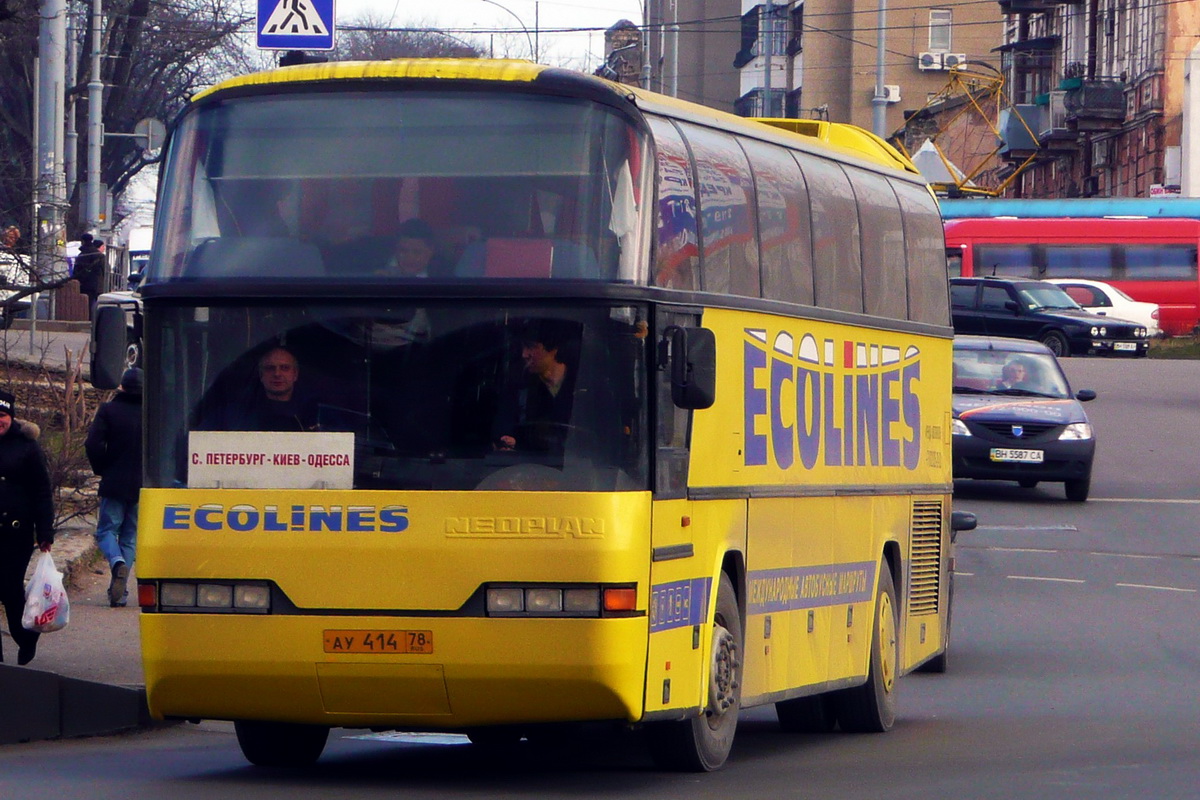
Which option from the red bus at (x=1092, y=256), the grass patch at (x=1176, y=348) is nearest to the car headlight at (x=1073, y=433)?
the grass patch at (x=1176, y=348)

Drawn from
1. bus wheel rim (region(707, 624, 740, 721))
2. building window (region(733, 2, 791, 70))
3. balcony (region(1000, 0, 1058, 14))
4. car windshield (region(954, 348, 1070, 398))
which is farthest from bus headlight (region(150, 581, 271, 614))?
building window (region(733, 2, 791, 70))

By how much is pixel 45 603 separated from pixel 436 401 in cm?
388

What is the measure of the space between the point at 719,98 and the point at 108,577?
93.2 meters

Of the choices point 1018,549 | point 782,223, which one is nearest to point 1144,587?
point 1018,549

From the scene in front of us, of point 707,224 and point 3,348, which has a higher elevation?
point 707,224

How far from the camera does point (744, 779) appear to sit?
28.5 ft

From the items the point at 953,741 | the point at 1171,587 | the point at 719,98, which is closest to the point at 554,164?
the point at 953,741

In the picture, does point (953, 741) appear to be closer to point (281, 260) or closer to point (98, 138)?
point (281, 260)

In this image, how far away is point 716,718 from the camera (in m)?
8.74

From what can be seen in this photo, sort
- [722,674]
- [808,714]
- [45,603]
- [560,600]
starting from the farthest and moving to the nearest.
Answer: [808,714]
[45,603]
[722,674]
[560,600]

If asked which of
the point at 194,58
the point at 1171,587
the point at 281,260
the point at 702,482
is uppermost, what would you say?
the point at 194,58

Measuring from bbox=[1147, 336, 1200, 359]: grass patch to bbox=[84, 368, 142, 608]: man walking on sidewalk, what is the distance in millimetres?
33291

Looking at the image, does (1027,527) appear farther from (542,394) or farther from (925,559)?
(542,394)

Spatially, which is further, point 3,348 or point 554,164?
point 3,348
